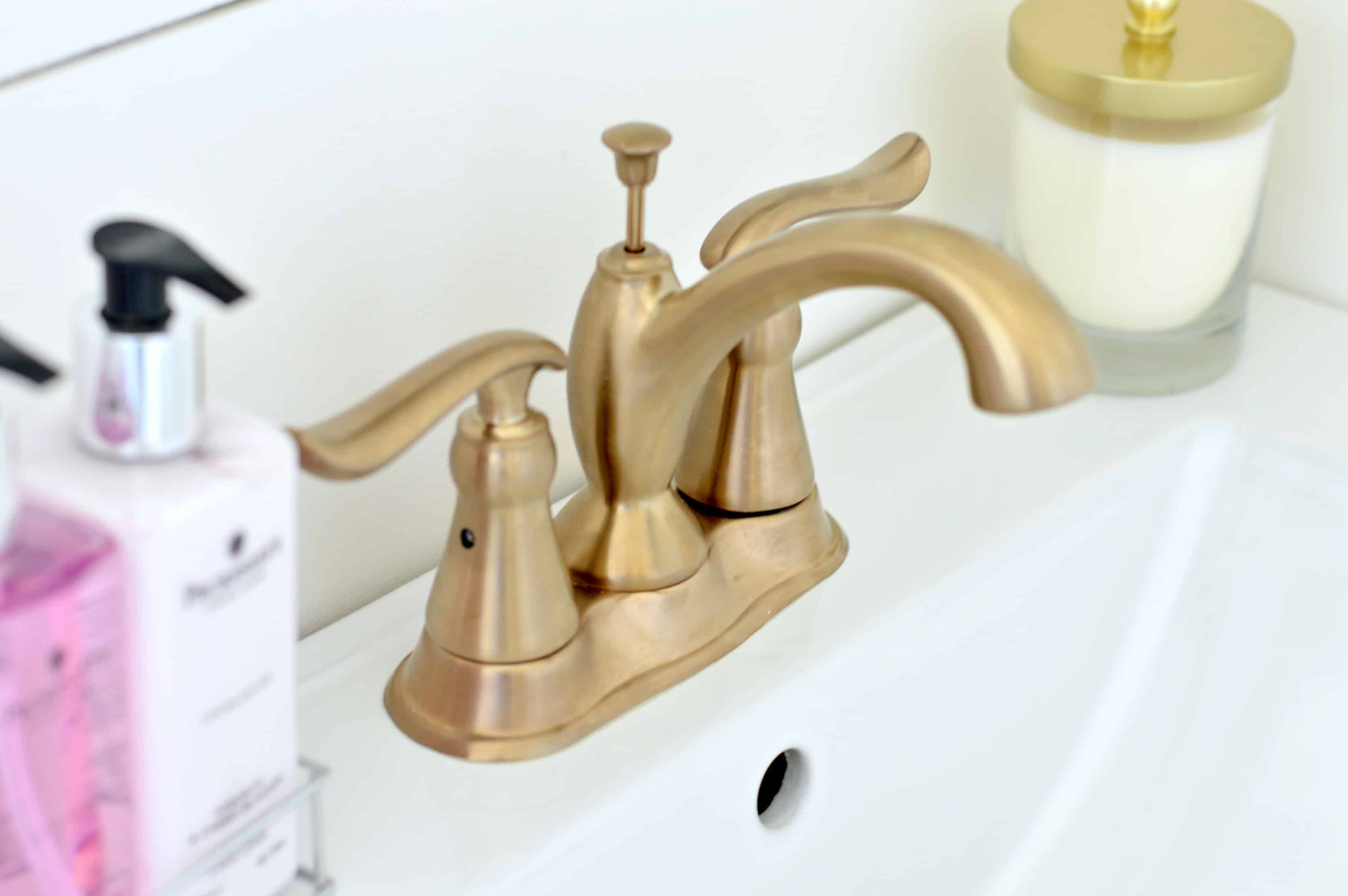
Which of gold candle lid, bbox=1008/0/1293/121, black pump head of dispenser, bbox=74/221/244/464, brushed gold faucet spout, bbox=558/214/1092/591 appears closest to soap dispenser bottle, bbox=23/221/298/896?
black pump head of dispenser, bbox=74/221/244/464

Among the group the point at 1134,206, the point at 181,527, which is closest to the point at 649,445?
the point at 181,527

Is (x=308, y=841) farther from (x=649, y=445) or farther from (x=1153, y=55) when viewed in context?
(x=1153, y=55)

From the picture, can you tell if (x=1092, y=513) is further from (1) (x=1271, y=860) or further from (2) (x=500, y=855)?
(2) (x=500, y=855)

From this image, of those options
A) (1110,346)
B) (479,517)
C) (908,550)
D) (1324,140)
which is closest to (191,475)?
(479,517)

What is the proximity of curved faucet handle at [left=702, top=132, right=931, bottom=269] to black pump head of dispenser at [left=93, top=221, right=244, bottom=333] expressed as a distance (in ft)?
0.61

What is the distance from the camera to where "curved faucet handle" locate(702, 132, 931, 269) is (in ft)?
1.48

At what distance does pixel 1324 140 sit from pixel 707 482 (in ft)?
1.23

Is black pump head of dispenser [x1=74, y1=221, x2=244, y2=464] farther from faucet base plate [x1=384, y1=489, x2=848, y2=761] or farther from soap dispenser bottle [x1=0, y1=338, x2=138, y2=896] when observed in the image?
faucet base plate [x1=384, y1=489, x2=848, y2=761]

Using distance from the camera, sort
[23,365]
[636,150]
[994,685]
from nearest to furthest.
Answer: [23,365]
[636,150]
[994,685]

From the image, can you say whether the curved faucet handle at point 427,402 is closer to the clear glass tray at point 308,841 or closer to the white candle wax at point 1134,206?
the clear glass tray at point 308,841

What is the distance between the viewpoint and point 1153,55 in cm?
59

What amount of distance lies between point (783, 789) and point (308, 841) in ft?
0.50

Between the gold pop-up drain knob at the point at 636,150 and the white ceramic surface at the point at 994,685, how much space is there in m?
0.15

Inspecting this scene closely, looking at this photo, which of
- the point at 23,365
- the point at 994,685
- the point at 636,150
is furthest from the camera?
the point at 994,685
